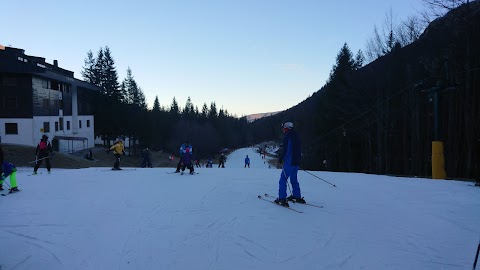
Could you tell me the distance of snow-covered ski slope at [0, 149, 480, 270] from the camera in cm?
496

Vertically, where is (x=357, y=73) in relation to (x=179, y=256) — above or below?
above

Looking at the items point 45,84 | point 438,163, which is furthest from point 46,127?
point 438,163

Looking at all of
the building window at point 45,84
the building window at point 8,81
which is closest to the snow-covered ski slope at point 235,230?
the building window at point 8,81

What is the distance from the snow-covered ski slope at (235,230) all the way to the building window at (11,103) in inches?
1286

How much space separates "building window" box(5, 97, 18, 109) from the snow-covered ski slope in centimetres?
3267

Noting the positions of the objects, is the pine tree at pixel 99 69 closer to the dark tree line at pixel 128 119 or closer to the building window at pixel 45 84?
the dark tree line at pixel 128 119

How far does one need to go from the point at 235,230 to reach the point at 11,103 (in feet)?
132

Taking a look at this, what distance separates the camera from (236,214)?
733 centimetres

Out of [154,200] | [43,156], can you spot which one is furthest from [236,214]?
[43,156]

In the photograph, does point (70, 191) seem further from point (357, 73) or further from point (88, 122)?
point (88, 122)

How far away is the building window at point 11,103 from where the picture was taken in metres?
37.0

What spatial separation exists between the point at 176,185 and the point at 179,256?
672 cm

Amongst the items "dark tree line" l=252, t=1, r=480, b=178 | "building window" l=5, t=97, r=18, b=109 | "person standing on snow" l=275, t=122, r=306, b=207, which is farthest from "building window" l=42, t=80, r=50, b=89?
"person standing on snow" l=275, t=122, r=306, b=207

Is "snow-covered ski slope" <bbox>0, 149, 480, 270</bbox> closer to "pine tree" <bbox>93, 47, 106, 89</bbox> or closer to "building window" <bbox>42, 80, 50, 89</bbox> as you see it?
"building window" <bbox>42, 80, 50, 89</bbox>
